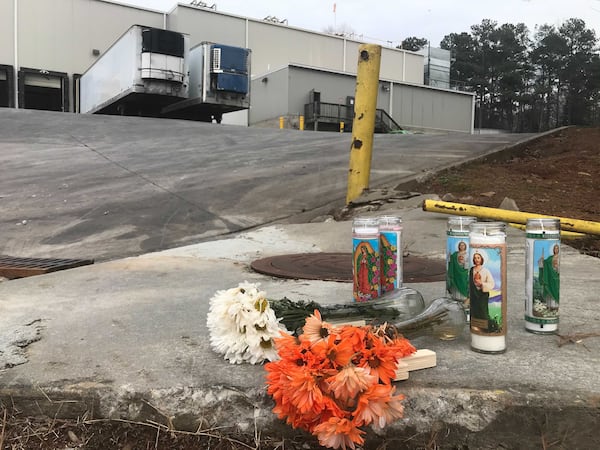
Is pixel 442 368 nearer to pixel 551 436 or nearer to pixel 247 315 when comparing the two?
pixel 551 436

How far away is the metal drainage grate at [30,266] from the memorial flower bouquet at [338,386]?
2.82m

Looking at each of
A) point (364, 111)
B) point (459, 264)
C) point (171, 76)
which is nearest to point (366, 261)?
point (459, 264)

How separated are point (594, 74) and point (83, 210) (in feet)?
211

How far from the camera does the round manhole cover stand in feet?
11.3

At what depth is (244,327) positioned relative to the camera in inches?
75.5

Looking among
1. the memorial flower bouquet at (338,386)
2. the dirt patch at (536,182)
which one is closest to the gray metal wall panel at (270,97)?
the dirt patch at (536,182)

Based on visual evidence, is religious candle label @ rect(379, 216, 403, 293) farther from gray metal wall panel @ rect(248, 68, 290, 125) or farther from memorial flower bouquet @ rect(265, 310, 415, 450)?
gray metal wall panel @ rect(248, 68, 290, 125)

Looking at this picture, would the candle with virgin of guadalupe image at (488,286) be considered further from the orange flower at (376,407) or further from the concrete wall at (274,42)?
the concrete wall at (274,42)

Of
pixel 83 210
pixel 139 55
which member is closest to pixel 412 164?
pixel 83 210

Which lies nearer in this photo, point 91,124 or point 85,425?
point 85,425

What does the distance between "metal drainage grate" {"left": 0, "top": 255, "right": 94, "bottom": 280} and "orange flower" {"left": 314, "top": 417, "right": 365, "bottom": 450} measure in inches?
117

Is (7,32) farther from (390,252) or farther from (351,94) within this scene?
(390,252)

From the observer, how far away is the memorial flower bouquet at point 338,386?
57.3 inches

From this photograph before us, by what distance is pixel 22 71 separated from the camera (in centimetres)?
3150
